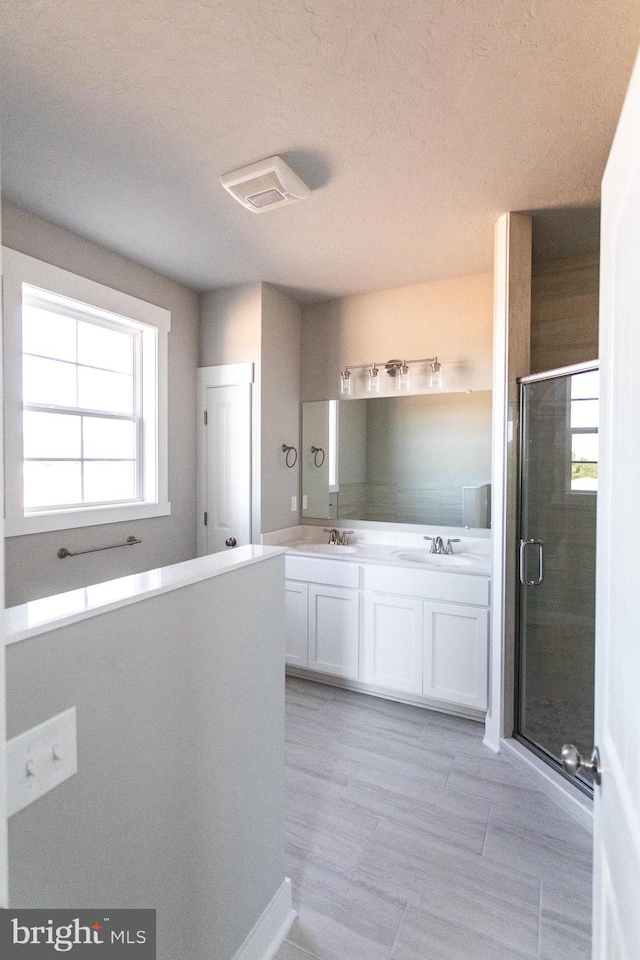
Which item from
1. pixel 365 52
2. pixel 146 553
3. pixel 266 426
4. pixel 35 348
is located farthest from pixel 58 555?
pixel 365 52

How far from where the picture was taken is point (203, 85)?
1.56 meters

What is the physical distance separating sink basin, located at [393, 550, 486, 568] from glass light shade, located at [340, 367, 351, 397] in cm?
120

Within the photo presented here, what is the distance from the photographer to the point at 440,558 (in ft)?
9.91

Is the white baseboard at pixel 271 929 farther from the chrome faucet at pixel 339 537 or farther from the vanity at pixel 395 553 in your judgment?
the chrome faucet at pixel 339 537

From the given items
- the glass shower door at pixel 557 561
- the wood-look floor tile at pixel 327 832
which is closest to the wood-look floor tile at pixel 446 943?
the wood-look floor tile at pixel 327 832

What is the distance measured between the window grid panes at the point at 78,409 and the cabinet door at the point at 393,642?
1684 millimetres

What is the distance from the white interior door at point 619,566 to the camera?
66 cm

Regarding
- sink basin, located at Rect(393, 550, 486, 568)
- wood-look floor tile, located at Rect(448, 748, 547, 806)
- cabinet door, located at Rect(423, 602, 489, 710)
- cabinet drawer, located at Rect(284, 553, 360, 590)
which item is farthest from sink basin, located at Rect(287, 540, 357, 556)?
wood-look floor tile, located at Rect(448, 748, 547, 806)

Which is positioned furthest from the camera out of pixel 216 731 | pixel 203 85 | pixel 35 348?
pixel 35 348

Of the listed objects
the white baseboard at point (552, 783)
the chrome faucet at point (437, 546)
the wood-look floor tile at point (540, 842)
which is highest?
the chrome faucet at point (437, 546)

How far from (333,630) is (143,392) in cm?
195

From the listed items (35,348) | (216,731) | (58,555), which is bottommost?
(216,731)

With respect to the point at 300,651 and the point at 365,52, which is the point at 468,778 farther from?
the point at 365,52

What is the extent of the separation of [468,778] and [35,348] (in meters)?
2.96
